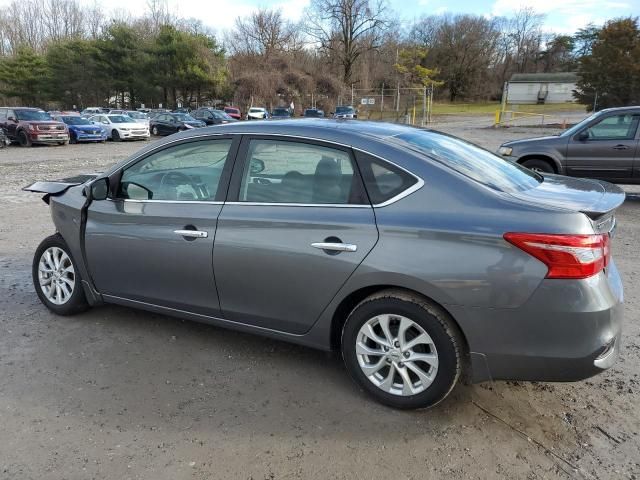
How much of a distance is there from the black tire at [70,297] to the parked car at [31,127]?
2174cm

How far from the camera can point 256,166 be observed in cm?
346

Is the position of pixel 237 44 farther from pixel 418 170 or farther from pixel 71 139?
pixel 418 170

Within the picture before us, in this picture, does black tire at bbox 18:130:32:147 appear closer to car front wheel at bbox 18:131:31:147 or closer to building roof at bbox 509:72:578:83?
car front wheel at bbox 18:131:31:147

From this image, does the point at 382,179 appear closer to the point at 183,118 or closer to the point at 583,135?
the point at 583,135

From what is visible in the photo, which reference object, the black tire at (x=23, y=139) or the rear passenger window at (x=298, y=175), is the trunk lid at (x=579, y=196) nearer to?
the rear passenger window at (x=298, y=175)

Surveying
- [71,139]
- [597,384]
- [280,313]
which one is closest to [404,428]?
[280,313]

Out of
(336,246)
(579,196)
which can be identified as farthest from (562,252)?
(336,246)

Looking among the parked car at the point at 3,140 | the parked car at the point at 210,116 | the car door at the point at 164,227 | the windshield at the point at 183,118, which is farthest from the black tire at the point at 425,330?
the parked car at the point at 210,116

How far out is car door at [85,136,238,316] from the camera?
3525 mm

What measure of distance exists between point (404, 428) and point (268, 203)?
157 centimetres

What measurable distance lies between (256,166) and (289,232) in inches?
22.8

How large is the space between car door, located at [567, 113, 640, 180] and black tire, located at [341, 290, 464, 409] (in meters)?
7.71

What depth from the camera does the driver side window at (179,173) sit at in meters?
3.62

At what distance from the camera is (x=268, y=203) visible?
3.33 meters
